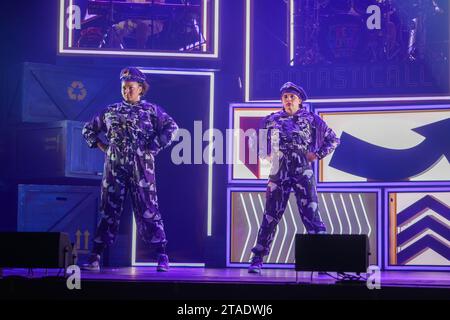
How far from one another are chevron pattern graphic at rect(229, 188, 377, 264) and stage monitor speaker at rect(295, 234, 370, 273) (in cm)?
245

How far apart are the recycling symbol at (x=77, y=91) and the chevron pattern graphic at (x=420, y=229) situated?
140 inches

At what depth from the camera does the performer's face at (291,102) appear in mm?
9750

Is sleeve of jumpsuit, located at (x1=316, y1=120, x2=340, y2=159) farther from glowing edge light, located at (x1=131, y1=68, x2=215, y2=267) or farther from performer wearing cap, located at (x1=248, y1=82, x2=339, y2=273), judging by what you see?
glowing edge light, located at (x1=131, y1=68, x2=215, y2=267)

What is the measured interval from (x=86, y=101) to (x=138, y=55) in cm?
76

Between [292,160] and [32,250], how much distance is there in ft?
9.02

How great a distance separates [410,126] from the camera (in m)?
10.7

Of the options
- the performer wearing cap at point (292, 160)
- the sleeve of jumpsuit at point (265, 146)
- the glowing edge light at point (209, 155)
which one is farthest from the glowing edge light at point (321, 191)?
the performer wearing cap at point (292, 160)

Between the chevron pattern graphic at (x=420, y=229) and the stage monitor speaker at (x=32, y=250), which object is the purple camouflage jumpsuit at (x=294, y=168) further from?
the stage monitor speaker at (x=32, y=250)

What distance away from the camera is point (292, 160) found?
9.65 m

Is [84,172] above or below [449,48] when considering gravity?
below

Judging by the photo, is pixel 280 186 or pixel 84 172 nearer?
pixel 280 186

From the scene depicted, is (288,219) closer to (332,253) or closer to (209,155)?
(209,155)

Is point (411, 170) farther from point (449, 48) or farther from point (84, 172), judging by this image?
point (84, 172)
